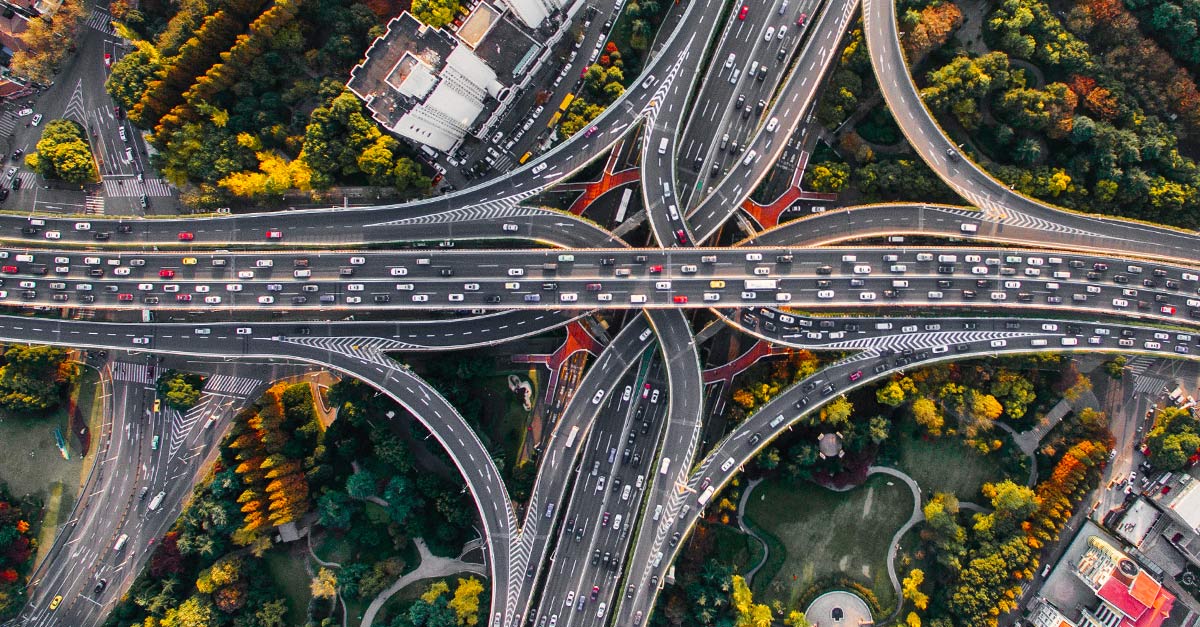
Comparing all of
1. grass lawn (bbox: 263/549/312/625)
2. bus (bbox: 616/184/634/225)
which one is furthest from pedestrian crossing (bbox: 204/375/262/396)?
bus (bbox: 616/184/634/225)

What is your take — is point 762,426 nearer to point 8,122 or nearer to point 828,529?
point 828,529

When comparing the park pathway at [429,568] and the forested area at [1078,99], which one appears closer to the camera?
the forested area at [1078,99]

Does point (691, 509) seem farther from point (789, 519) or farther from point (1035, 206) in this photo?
point (1035, 206)

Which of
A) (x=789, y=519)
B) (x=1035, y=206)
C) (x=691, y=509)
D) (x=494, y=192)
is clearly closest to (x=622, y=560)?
(x=691, y=509)

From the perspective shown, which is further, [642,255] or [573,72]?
[573,72]

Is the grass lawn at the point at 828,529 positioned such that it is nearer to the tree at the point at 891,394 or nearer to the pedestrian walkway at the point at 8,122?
the tree at the point at 891,394

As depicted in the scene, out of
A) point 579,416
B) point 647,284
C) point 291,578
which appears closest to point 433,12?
point 647,284

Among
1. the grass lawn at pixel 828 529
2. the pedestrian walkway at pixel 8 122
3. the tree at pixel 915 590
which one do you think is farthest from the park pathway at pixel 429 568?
the pedestrian walkway at pixel 8 122
